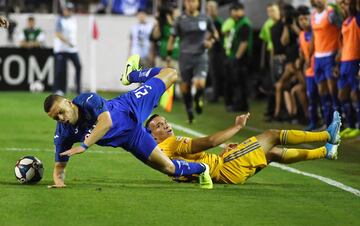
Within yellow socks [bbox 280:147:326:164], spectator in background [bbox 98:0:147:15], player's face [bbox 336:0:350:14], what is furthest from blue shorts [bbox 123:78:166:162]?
spectator in background [bbox 98:0:147:15]

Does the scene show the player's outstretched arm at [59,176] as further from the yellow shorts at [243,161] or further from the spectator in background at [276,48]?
the spectator in background at [276,48]

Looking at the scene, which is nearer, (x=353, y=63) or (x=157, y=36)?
(x=353, y=63)

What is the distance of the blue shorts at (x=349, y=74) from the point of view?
15.5 meters

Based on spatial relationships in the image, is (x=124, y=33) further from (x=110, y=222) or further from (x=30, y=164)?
(x=110, y=222)

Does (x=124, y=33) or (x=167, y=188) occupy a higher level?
(x=167, y=188)

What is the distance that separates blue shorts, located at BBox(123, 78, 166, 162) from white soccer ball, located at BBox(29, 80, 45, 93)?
1748cm

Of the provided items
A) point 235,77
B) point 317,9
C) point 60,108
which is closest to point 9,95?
point 235,77

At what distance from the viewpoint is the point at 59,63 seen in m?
25.5

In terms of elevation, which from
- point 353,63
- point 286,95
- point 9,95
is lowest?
point 9,95

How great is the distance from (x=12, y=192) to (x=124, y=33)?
20201 millimetres

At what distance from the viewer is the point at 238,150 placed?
10031 millimetres

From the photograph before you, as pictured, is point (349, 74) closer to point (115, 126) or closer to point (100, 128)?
point (115, 126)

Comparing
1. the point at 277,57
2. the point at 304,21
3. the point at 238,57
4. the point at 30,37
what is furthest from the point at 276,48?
the point at 30,37

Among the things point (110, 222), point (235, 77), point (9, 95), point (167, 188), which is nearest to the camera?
point (110, 222)
